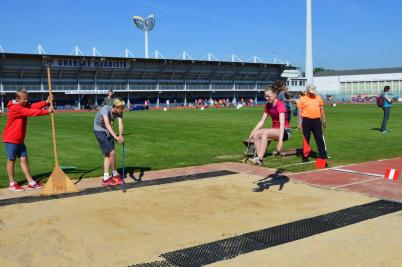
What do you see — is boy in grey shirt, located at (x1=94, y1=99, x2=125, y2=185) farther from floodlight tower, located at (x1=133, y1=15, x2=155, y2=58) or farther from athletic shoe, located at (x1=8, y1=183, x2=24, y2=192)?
floodlight tower, located at (x1=133, y1=15, x2=155, y2=58)

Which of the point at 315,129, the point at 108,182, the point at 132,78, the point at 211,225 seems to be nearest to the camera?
the point at 211,225

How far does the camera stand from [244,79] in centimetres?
10175

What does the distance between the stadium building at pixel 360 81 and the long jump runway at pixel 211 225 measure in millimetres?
105182

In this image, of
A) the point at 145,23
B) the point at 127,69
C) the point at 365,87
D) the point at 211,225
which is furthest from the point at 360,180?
the point at 365,87

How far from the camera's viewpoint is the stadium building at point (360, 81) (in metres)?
112

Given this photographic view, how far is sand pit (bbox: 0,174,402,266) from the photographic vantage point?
5.14m

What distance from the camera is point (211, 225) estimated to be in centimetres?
614

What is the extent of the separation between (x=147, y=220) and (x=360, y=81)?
393 feet

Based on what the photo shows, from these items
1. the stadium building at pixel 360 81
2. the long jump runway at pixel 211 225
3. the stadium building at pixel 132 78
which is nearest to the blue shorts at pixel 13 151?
the long jump runway at pixel 211 225

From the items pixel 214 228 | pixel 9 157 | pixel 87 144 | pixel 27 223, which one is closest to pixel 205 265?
pixel 214 228

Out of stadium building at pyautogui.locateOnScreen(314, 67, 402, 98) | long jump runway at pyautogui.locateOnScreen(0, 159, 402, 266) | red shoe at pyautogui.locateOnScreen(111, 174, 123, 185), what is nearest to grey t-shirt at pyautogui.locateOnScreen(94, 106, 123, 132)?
red shoe at pyautogui.locateOnScreen(111, 174, 123, 185)

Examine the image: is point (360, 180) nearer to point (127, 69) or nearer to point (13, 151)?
point (13, 151)

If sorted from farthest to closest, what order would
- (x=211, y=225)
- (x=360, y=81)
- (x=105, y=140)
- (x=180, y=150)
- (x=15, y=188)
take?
(x=360, y=81) → (x=180, y=150) → (x=105, y=140) → (x=15, y=188) → (x=211, y=225)

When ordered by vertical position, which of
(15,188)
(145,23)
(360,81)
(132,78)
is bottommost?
(15,188)
